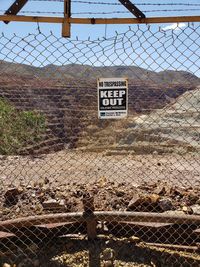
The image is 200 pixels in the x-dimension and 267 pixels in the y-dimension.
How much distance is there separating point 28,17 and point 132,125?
12892 millimetres

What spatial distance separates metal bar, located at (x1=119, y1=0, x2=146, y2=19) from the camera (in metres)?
3.45

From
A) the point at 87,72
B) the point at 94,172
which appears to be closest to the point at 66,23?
the point at 87,72

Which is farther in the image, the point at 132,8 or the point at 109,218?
the point at 109,218

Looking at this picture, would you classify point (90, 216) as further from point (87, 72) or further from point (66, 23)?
point (87, 72)

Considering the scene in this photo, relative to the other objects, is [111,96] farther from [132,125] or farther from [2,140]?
[132,125]

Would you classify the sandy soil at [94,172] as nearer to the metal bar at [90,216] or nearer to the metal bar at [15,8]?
the metal bar at [90,216]

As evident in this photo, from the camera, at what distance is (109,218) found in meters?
4.01

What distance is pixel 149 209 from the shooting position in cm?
479

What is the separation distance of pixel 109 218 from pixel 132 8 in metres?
1.79

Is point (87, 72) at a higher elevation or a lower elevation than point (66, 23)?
lower

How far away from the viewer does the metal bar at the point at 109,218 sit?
3.93m

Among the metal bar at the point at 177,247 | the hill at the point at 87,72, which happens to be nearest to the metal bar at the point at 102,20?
the hill at the point at 87,72

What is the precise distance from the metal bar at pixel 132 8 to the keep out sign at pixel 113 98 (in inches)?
19.8

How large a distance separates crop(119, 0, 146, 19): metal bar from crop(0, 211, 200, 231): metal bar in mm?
1655
